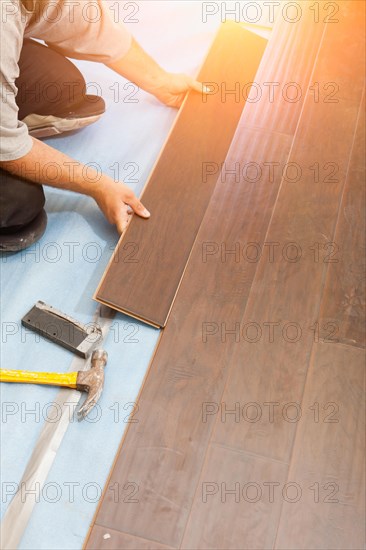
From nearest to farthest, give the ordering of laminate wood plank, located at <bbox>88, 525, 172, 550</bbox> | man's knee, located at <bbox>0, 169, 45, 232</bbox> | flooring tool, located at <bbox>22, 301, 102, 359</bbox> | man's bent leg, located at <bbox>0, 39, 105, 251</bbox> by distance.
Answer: laminate wood plank, located at <bbox>88, 525, 172, 550</bbox>
flooring tool, located at <bbox>22, 301, 102, 359</bbox>
man's knee, located at <bbox>0, 169, 45, 232</bbox>
man's bent leg, located at <bbox>0, 39, 105, 251</bbox>

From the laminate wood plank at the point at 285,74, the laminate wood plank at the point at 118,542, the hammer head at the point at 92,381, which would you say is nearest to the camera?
the laminate wood plank at the point at 118,542

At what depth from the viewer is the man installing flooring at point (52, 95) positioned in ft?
6.48

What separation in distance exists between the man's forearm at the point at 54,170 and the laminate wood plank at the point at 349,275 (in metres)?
0.95

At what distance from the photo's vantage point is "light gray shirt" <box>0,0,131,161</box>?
6.14 feet

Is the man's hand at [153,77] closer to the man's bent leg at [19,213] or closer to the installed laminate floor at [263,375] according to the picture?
the installed laminate floor at [263,375]

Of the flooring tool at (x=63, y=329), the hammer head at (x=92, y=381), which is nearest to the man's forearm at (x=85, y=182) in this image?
the flooring tool at (x=63, y=329)

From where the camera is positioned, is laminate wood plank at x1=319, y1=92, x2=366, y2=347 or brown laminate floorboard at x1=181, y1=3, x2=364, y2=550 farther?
laminate wood plank at x1=319, y1=92, x2=366, y2=347

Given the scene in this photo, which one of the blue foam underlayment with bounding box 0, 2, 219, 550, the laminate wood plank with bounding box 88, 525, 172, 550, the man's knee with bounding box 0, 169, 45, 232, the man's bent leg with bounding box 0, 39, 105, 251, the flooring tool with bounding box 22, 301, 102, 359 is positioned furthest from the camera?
the man's bent leg with bounding box 0, 39, 105, 251

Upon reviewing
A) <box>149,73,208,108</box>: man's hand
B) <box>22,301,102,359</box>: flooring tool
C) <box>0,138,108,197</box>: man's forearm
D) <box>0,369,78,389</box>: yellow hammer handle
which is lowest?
<box>0,369,78,389</box>: yellow hammer handle

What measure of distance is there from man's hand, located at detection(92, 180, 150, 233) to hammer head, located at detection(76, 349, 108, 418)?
1.73 feet

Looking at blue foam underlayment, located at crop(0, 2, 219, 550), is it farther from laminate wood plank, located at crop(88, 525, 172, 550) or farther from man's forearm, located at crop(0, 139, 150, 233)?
man's forearm, located at crop(0, 139, 150, 233)

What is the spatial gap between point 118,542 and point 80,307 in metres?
0.84

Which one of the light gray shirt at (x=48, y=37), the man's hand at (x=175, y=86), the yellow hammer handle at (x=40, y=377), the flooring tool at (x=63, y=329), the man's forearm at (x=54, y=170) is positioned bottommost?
the yellow hammer handle at (x=40, y=377)

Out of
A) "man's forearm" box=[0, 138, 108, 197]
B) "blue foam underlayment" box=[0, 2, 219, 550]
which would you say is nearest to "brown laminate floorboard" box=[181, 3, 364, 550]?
"blue foam underlayment" box=[0, 2, 219, 550]
